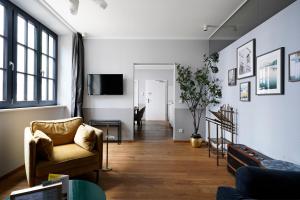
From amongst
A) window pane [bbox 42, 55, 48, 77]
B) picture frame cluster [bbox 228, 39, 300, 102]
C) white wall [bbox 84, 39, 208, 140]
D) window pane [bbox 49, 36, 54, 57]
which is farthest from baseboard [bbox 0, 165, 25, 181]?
picture frame cluster [bbox 228, 39, 300, 102]

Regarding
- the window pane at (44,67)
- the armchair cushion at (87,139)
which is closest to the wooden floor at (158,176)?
the armchair cushion at (87,139)

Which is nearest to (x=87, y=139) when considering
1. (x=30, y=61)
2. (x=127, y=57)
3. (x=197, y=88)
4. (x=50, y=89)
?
(x=30, y=61)

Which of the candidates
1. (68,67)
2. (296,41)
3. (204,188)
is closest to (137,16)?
(68,67)

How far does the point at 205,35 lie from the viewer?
497 centimetres

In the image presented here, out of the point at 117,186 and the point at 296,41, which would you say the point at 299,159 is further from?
the point at 117,186

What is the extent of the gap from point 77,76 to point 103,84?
2.19 feet

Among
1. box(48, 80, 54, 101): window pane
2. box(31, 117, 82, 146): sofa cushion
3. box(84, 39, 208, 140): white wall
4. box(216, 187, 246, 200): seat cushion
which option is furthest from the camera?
box(84, 39, 208, 140): white wall

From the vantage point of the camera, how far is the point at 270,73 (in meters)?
2.53

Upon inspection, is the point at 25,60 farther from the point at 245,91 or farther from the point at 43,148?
the point at 245,91

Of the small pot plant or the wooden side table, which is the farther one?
the wooden side table

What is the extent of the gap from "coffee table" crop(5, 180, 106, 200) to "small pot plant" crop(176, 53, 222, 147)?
343 cm

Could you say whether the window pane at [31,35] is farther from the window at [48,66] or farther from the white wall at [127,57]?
the white wall at [127,57]

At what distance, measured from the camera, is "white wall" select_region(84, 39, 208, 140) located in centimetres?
521

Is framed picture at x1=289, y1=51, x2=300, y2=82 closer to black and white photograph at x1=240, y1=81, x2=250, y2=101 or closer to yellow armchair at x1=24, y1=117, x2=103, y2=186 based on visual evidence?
black and white photograph at x1=240, y1=81, x2=250, y2=101
